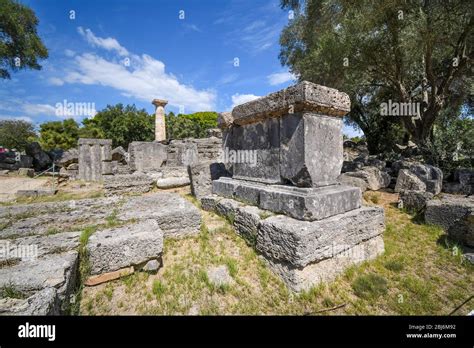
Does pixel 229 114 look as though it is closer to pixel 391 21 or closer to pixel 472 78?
pixel 391 21

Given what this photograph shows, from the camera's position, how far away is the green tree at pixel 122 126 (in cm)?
2622

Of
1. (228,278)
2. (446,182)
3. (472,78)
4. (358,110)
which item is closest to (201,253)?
(228,278)

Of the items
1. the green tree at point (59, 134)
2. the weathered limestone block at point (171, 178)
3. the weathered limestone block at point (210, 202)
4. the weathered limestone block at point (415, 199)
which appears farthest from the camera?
the green tree at point (59, 134)

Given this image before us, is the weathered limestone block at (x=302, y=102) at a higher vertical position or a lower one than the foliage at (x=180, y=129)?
lower

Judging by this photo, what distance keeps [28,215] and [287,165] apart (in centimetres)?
374

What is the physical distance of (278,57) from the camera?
14672 millimetres

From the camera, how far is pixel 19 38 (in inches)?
480

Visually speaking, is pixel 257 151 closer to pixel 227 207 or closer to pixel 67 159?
pixel 227 207

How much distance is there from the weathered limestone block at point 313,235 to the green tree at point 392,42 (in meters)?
6.62

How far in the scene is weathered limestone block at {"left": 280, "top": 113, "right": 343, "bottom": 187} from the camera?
9.20ft

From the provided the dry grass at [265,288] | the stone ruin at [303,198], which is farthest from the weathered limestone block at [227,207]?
the dry grass at [265,288]

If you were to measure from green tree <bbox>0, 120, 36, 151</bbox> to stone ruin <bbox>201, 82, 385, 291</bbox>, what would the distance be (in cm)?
3456

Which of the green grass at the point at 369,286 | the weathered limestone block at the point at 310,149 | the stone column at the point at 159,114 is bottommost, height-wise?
the green grass at the point at 369,286

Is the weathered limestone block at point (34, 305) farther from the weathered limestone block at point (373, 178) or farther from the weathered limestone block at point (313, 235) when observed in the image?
the weathered limestone block at point (373, 178)
